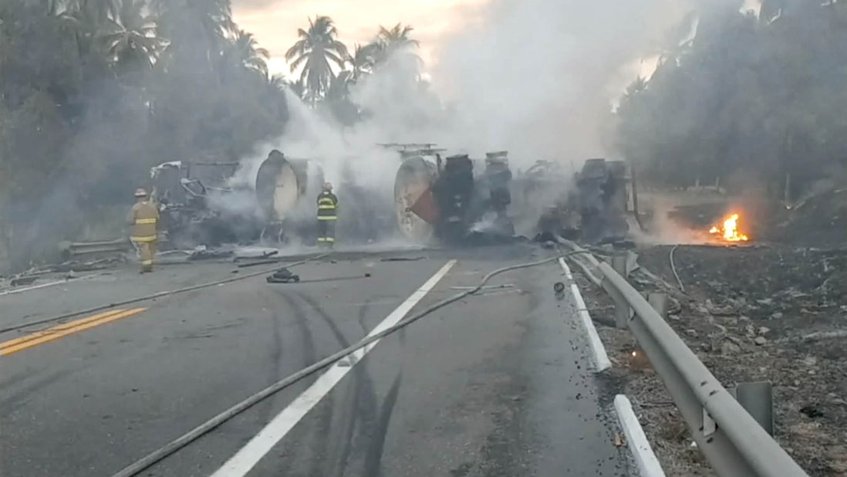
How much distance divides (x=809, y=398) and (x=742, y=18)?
3134 centimetres

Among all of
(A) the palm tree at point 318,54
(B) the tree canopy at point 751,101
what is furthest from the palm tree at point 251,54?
(B) the tree canopy at point 751,101

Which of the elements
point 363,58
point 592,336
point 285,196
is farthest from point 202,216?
point 363,58

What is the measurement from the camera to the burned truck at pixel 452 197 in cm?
2353

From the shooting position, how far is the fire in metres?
28.9

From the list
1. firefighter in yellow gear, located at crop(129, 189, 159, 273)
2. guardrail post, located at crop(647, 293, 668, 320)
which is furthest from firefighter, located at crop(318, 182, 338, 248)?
guardrail post, located at crop(647, 293, 668, 320)

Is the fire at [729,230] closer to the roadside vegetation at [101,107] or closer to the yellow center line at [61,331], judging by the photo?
the roadside vegetation at [101,107]

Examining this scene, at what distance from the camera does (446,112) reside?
3028 centimetres

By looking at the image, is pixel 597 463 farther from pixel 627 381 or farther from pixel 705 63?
pixel 705 63

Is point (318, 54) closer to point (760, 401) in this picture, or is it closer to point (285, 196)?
point (285, 196)

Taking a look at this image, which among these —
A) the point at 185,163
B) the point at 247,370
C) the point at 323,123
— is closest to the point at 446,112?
the point at 323,123

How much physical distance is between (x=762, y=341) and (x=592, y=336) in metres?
2.44

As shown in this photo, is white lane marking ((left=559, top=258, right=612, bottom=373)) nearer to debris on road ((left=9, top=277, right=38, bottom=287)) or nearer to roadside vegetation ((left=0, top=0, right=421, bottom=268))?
debris on road ((left=9, top=277, right=38, bottom=287))

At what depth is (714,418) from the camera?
3.92 m

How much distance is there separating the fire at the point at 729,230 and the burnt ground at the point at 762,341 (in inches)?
309
